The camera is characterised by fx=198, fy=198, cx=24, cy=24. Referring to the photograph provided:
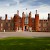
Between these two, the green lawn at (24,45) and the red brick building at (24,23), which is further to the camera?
the red brick building at (24,23)

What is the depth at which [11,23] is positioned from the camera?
280 feet

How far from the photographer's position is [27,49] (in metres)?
12.3

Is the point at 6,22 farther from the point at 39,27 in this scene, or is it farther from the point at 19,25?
the point at 39,27

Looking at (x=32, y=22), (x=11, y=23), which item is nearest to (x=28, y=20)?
(x=32, y=22)

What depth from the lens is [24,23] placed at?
84062mm

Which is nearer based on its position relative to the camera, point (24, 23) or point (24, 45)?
point (24, 45)

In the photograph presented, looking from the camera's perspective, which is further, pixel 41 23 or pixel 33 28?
pixel 41 23

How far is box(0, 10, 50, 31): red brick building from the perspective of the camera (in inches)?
3216

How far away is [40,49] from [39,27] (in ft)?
243

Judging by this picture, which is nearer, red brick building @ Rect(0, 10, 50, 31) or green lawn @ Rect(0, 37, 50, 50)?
green lawn @ Rect(0, 37, 50, 50)

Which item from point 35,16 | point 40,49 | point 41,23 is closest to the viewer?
point 40,49

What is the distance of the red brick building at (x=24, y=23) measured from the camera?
8169 cm

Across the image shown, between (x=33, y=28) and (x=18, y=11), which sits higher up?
(x=18, y=11)

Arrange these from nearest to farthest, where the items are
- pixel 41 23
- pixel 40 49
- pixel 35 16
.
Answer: pixel 40 49 < pixel 35 16 < pixel 41 23
